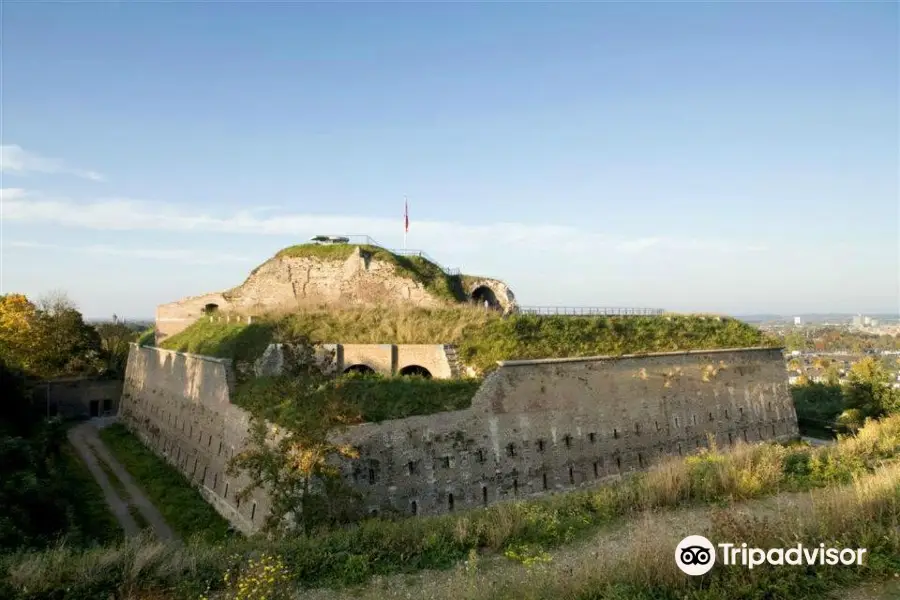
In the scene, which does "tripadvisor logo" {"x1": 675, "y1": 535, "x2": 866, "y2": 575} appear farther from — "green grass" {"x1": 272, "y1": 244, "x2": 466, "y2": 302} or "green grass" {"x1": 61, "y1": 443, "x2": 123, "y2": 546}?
"green grass" {"x1": 272, "y1": 244, "x2": 466, "y2": 302}

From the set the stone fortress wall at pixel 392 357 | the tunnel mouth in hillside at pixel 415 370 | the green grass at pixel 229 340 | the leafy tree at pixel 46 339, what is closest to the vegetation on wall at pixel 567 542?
the stone fortress wall at pixel 392 357

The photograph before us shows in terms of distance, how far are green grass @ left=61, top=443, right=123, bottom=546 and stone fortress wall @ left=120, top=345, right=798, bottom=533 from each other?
8.57ft

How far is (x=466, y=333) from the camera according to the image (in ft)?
62.2

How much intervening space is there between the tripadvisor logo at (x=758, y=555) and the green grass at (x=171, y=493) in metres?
10.0

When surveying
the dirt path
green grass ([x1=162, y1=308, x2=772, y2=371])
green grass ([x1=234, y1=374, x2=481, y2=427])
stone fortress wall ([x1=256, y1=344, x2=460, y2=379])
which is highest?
green grass ([x1=162, y1=308, x2=772, y2=371])

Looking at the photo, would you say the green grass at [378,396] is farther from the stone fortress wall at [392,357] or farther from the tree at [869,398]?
the tree at [869,398]

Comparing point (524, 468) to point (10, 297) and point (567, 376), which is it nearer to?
point (567, 376)

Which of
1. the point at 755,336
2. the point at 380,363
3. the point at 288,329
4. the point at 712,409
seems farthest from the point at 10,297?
the point at 755,336

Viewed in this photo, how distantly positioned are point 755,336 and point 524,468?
14.6 metres

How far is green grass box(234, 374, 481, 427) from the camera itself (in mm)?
14117

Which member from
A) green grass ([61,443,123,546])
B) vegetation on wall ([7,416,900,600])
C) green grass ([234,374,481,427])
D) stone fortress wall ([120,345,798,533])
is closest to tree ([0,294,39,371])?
stone fortress wall ([120,345,798,533])

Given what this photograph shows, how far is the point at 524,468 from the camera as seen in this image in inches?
629

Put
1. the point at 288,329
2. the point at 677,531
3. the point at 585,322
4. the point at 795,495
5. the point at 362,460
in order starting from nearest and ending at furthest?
the point at 677,531 < the point at 795,495 < the point at 362,460 < the point at 288,329 < the point at 585,322

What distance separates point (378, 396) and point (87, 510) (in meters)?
9.65
